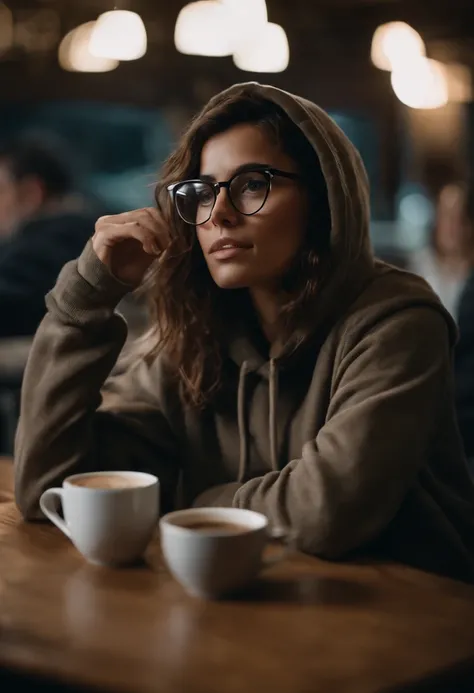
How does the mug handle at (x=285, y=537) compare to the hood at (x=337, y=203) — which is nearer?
the mug handle at (x=285, y=537)

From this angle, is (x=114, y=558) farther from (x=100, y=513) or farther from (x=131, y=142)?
(x=131, y=142)

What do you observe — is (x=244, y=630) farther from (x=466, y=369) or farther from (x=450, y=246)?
(x=450, y=246)

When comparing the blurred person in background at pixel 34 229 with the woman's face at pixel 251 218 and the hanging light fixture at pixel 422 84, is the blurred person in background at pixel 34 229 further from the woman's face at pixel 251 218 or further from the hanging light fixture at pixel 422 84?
the hanging light fixture at pixel 422 84

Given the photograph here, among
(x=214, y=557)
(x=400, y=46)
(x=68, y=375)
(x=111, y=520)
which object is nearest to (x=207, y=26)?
(x=400, y=46)

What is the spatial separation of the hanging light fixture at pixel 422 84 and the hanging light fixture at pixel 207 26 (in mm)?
1298

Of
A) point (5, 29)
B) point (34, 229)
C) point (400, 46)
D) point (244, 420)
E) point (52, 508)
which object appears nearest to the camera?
point (52, 508)

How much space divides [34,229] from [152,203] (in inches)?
58.9

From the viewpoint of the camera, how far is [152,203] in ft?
5.25

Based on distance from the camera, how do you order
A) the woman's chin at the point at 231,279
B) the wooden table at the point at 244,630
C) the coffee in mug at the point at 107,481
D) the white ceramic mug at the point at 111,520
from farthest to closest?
the woman's chin at the point at 231,279
the coffee in mug at the point at 107,481
the white ceramic mug at the point at 111,520
the wooden table at the point at 244,630

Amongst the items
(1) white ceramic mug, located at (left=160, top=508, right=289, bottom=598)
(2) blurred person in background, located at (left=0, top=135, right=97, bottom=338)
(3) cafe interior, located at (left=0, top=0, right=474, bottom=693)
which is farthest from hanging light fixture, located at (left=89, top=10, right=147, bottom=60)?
(1) white ceramic mug, located at (left=160, top=508, right=289, bottom=598)

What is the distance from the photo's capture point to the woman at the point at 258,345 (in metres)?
1.31

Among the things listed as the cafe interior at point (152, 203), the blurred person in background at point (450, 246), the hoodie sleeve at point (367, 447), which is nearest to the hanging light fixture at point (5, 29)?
the cafe interior at point (152, 203)

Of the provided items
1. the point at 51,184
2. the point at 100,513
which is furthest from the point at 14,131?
the point at 100,513

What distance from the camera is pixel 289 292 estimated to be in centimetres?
148
